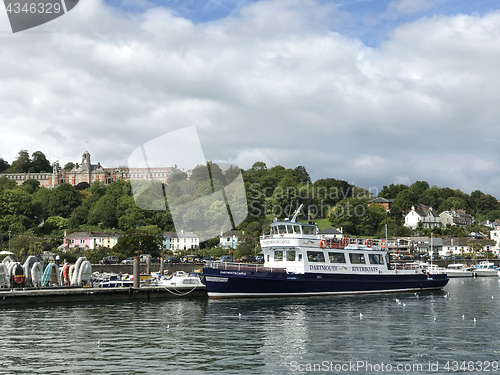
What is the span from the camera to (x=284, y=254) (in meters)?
46.1

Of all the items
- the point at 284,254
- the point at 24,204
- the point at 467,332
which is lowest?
the point at 467,332

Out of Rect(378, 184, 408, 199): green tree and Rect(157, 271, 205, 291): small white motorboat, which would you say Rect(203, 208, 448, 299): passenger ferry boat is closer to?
Rect(157, 271, 205, 291): small white motorboat

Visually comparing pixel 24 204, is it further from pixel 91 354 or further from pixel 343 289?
pixel 91 354

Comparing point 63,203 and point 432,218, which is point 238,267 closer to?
point 63,203

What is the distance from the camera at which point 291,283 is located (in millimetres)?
44219

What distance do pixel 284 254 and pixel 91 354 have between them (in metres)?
25.8

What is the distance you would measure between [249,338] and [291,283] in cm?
1844

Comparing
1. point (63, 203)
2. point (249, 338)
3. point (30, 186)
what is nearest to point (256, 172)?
point (63, 203)

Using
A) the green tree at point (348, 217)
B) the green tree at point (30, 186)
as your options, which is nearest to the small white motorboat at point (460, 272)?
the green tree at point (348, 217)

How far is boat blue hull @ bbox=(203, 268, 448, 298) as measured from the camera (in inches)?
1663

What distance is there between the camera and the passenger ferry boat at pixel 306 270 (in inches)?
1671

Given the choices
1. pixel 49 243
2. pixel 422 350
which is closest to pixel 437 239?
pixel 49 243

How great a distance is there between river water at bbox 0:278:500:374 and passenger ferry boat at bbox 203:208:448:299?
8.22 ft

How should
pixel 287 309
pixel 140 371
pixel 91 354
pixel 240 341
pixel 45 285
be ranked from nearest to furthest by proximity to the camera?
pixel 140 371 < pixel 91 354 < pixel 240 341 < pixel 287 309 < pixel 45 285
